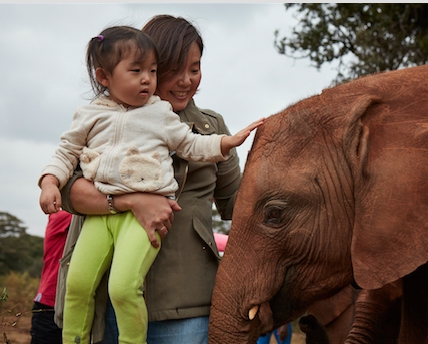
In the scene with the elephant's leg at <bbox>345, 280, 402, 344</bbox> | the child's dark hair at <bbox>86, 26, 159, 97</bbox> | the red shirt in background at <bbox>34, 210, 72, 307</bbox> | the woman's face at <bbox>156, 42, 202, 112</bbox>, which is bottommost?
the red shirt in background at <bbox>34, 210, 72, 307</bbox>

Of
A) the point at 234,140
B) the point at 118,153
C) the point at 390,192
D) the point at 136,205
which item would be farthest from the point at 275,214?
the point at 118,153

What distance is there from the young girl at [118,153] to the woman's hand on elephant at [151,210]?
30 mm

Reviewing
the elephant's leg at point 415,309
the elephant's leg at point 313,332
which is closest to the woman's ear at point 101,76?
the elephant's leg at point 415,309

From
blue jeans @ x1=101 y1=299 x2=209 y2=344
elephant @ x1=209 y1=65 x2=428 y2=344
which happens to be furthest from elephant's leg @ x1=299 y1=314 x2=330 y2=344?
blue jeans @ x1=101 y1=299 x2=209 y2=344

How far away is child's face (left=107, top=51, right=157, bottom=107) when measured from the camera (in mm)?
3818

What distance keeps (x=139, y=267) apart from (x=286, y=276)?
0.81 meters

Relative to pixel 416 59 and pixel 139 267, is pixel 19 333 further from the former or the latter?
pixel 139 267

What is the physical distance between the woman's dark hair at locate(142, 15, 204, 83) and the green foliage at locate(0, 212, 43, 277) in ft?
48.6

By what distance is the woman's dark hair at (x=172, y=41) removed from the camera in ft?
13.3

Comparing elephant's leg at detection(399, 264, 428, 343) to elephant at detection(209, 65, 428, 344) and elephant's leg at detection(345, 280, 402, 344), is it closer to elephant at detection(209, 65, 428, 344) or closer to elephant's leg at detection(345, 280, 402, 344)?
elephant's leg at detection(345, 280, 402, 344)

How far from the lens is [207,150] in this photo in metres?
3.86

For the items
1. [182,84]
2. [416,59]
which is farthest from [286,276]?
[416,59]

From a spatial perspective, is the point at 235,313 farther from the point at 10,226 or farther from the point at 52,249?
the point at 10,226

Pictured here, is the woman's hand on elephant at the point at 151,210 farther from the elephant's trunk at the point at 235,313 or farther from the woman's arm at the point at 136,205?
the elephant's trunk at the point at 235,313
